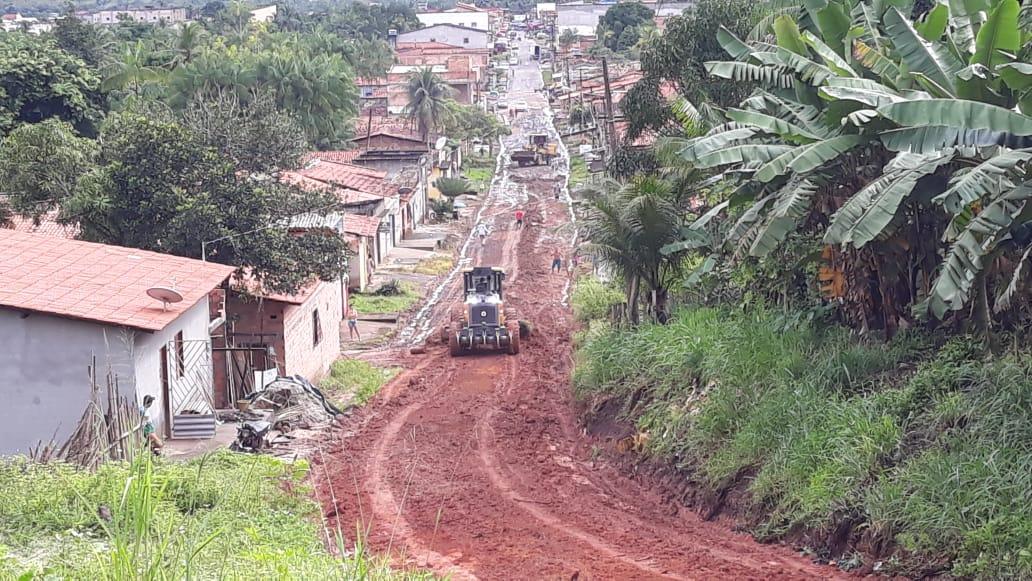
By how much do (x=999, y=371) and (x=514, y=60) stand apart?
13024cm

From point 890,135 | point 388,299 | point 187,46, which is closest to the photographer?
point 890,135

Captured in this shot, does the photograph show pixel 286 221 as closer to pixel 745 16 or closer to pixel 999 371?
pixel 745 16

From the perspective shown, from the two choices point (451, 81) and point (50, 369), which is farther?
point (451, 81)

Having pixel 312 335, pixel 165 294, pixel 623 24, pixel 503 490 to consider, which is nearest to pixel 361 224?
pixel 312 335

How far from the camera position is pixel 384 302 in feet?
114

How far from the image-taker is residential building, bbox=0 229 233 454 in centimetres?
1638

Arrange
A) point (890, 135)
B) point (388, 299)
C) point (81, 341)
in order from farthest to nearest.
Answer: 1. point (388, 299)
2. point (81, 341)
3. point (890, 135)

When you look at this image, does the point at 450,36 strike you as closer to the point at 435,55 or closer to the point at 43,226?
the point at 435,55

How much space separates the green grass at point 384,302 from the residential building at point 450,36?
100945 millimetres

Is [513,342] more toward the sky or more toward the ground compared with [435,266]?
more toward the sky

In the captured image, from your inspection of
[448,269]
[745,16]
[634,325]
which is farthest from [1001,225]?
[448,269]

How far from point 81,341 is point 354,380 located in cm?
940

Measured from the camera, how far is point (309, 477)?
626 inches

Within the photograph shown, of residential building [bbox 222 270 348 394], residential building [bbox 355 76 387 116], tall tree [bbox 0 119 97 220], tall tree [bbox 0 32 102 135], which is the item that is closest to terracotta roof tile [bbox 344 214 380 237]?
residential building [bbox 222 270 348 394]
